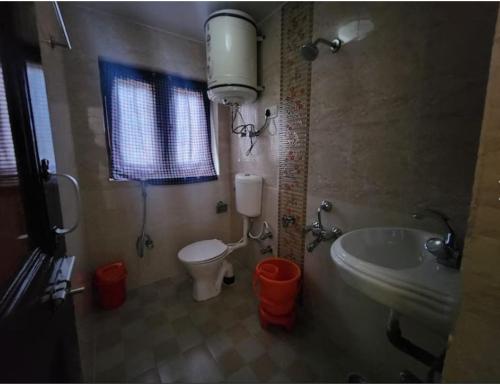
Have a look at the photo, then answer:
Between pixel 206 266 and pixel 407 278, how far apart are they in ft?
4.50

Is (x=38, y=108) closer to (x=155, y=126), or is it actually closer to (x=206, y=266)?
(x=155, y=126)

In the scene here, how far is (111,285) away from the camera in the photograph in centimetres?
159

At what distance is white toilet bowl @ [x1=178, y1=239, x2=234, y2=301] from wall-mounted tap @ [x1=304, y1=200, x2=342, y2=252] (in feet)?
2.52

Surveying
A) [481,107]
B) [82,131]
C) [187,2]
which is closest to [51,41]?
[82,131]

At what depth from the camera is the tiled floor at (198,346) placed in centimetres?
116

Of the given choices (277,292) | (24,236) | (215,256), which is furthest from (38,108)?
(277,292)

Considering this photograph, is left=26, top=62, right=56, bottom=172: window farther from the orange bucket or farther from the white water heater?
the orange bucket

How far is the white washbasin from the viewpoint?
0.54 metres

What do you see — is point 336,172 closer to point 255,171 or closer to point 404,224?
point 404,224

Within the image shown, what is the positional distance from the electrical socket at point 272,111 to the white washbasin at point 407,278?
1087mm

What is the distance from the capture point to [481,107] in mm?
738

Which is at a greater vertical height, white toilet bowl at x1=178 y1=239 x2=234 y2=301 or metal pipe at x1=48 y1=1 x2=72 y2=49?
metal pipe at x1=48 y1=1 x2=72 y2=49

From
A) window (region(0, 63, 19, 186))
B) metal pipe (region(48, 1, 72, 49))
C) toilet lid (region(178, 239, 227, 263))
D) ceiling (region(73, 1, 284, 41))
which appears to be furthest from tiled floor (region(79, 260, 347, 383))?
ceiling (region(73, 1, 284, 41))

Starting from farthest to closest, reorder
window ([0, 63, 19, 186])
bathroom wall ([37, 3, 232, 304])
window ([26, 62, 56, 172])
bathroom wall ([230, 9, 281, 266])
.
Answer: bathroom wall ([230, 9, 281, 266])
bathroom wall ([37, 3, 232, 304])
window ([26, 62, 56, 172])
window ([0, 63, 19, 186])
